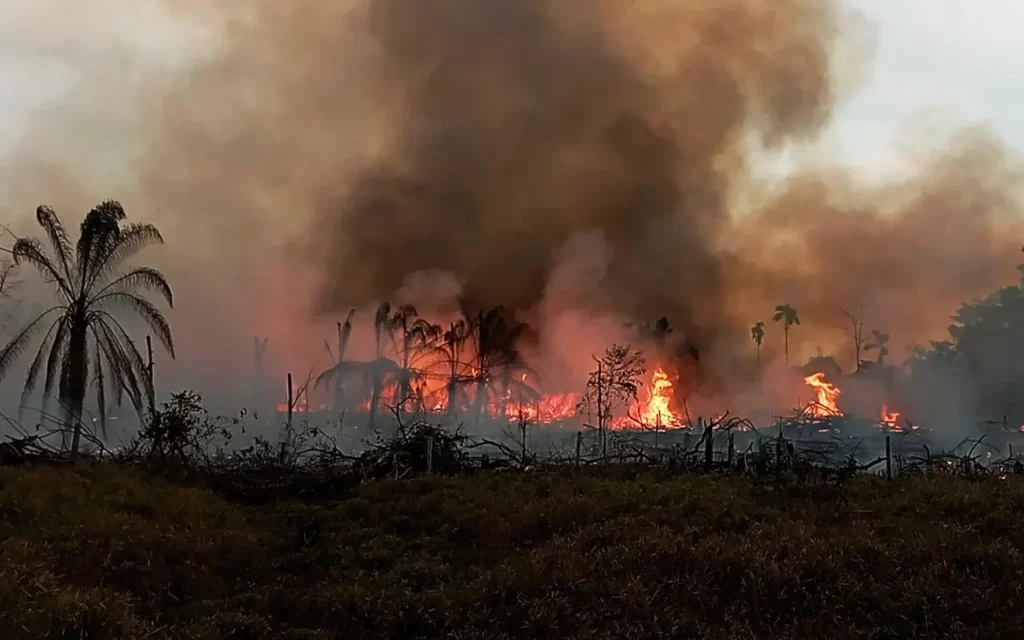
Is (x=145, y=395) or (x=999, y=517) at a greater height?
(x=145, y=395)

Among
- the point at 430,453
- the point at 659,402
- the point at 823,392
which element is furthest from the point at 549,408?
the point at 430,453

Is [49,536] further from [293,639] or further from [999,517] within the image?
[999,517]

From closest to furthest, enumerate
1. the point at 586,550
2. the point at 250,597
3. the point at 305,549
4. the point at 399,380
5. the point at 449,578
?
1. the point at 250,597
2. the point at 449,578
3. the point at 586,550
4. the point at 305,549
5. the point at 399,380

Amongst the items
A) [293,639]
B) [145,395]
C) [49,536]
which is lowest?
[293,639]

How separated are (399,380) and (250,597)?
26869 millimetres

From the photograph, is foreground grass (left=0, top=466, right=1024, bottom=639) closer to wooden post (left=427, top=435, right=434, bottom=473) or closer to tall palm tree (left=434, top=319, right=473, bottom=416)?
wooden post (left=427, top=435, right=434, bottom=473)

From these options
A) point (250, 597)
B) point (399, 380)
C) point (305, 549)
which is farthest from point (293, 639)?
point (399, 380)

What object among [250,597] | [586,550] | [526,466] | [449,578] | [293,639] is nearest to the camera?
[293,639]

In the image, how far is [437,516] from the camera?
45.3ft

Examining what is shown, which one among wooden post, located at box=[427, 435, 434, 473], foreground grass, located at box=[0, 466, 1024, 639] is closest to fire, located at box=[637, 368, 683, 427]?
wooden post, located at box=[427, 435, 434, 473]

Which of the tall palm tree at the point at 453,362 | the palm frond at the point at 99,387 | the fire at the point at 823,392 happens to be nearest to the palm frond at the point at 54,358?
the palm frond at the point at 99,387

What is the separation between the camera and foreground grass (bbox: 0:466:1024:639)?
9000 millimetres

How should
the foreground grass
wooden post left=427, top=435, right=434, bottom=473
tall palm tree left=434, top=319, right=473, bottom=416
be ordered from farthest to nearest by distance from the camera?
1. tall palm tree left=434, top=319, right=473, bottom=416
2. wooden post left=427, top=435, right=434, bottom=473
3. the foreground grass

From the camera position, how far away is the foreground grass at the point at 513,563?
900 centimetres
